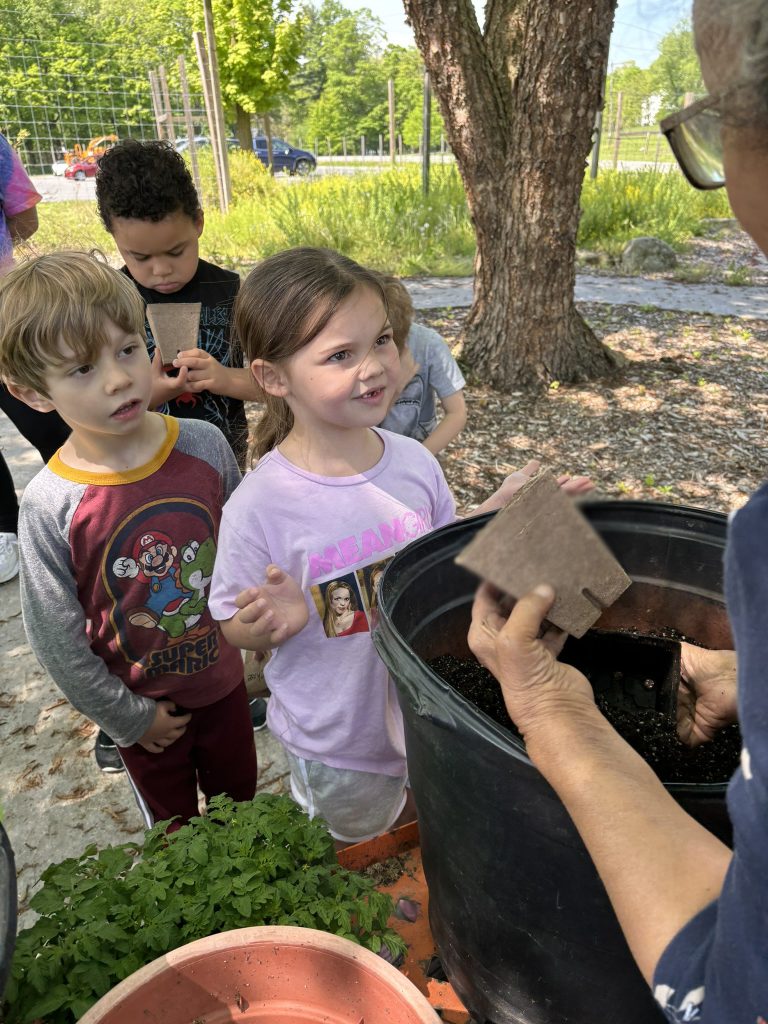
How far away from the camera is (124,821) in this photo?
2.45 metres

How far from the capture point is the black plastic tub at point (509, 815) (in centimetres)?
101

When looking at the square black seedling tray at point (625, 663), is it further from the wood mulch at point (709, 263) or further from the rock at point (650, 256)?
the rock at point (650, 256)

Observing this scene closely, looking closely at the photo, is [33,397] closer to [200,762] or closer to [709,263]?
[200,762]

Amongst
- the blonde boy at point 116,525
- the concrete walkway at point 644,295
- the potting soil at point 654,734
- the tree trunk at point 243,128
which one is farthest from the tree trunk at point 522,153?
the tree trunk at point 243,128

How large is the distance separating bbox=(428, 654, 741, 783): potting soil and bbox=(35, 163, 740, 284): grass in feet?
26.5

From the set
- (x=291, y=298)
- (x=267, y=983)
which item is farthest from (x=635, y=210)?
(x=267, y=983)

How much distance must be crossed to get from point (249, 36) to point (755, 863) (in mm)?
20988

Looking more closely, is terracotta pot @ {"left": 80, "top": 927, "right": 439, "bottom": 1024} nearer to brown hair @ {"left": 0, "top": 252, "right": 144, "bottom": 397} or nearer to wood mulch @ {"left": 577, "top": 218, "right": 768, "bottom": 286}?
brown hair @ {"left": 0, "top": 252, "right": 144, "bottom": 397}

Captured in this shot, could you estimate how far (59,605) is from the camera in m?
1.66

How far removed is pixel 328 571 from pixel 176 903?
2.21 feet

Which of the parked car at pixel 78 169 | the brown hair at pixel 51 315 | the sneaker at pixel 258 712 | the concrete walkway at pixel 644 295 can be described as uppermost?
the parked car at pixel 78 169

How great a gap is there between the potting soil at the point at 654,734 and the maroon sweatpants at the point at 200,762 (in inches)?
33.0

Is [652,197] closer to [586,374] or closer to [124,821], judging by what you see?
[586,374]

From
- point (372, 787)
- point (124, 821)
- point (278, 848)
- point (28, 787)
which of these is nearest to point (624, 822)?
point (278, 848)
